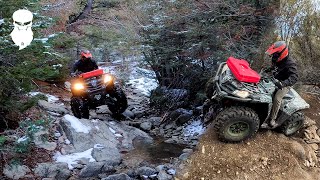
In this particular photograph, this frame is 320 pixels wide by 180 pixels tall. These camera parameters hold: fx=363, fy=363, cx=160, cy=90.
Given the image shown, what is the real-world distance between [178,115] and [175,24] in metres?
2.37

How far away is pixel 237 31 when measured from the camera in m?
7.93

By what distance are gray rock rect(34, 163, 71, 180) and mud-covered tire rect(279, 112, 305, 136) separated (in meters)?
3.79

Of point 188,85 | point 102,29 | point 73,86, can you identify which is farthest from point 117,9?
point 73,86

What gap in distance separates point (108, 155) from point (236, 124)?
101 inches

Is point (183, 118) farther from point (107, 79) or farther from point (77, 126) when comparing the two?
point (77, 126)

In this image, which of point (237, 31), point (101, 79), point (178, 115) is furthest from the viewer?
point (178, 115)

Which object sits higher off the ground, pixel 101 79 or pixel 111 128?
pixel 101 79

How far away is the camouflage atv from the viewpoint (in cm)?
569

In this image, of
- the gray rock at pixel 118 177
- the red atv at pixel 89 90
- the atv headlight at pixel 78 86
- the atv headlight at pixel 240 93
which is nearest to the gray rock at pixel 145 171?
the gray rock at pixel 118 177

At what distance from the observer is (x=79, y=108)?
8.52 meters

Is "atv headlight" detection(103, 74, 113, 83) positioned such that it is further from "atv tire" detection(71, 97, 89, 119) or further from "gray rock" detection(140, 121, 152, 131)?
"gray rock" detection(140, 121, 152, 131)

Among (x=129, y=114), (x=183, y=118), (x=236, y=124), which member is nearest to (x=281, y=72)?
(x=236, y=124)

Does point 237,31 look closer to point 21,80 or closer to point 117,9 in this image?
point 21,80

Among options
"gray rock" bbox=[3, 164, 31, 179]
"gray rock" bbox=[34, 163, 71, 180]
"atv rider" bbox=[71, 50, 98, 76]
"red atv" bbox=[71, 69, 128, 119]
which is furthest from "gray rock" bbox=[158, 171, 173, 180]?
"atv rider" bbox=[71, 50, 98, 76]
